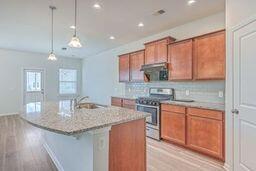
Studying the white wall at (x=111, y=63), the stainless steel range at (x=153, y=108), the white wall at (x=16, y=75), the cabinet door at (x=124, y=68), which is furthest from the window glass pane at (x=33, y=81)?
the stainless steel range at (x=153, y=108)

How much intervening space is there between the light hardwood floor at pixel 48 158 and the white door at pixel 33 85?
3.69 metres

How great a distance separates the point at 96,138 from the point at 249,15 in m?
2.39

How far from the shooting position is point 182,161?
2.86m

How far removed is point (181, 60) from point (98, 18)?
6.92ft

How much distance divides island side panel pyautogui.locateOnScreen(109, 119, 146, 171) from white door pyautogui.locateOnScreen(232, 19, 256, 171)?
4.36 feet

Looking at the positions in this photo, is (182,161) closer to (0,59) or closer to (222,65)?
(222,65)

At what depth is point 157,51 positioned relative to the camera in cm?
432

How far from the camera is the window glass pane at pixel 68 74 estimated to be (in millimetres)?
8445

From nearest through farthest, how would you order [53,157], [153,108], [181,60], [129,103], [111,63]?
[53,157] < [181,60] < [153,108] < [129,103] < [111,63]

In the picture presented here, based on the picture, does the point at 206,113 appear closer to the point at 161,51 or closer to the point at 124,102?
the point at 161,51

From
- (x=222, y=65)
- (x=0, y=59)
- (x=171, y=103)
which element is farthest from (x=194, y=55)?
(x=0, y=59)

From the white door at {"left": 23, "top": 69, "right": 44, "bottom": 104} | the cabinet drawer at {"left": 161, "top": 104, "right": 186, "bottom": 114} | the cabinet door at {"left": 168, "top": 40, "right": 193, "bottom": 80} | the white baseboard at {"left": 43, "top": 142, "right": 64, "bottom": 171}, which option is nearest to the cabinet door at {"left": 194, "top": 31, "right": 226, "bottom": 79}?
the cabinet door at {"left": 168, "top": 40, "right": 193, "bottom": 80}

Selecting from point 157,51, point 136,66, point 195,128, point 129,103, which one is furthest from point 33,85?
point 195,128

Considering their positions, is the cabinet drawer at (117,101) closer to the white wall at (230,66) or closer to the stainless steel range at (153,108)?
the stainless steel range at (153,108)
